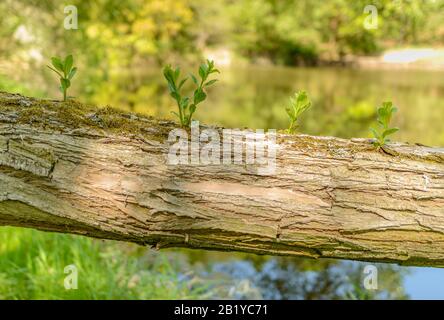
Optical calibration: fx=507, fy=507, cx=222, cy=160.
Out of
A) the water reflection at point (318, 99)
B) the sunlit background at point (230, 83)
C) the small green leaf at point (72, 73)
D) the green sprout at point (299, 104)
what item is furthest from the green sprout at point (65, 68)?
the water reflection at point (318, 99)

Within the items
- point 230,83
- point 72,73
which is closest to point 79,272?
point 72,73

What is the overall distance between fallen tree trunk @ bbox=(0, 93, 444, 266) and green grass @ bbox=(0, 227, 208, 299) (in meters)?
2.40

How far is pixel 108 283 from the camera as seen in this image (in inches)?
148

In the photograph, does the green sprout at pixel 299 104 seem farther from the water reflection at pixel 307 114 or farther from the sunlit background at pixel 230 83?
the sunlit background at pixel 230 83

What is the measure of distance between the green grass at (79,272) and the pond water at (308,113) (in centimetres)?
61

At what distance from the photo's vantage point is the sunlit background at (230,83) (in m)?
4.06

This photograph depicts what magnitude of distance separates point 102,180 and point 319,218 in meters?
0.57

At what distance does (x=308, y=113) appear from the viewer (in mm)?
13109

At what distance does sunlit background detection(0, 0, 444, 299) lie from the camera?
160 inches

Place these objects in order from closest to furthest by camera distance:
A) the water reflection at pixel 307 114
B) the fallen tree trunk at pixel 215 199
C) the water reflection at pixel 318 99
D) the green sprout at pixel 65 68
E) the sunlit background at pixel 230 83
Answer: the fallen tree trunk at pixel 215 199 → the green sprout at pixel 65 68 → the sunlit background at pixel 230 83 → the water reflection at pixel 307 114 → the water reflection at pixel 318 99

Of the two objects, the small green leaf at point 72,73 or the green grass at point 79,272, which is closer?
the small green leaf at point 72,73

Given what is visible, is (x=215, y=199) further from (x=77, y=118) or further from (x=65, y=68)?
(x=65, y=68)

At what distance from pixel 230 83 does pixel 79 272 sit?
14.7 metres

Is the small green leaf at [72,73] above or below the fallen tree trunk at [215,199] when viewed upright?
above
